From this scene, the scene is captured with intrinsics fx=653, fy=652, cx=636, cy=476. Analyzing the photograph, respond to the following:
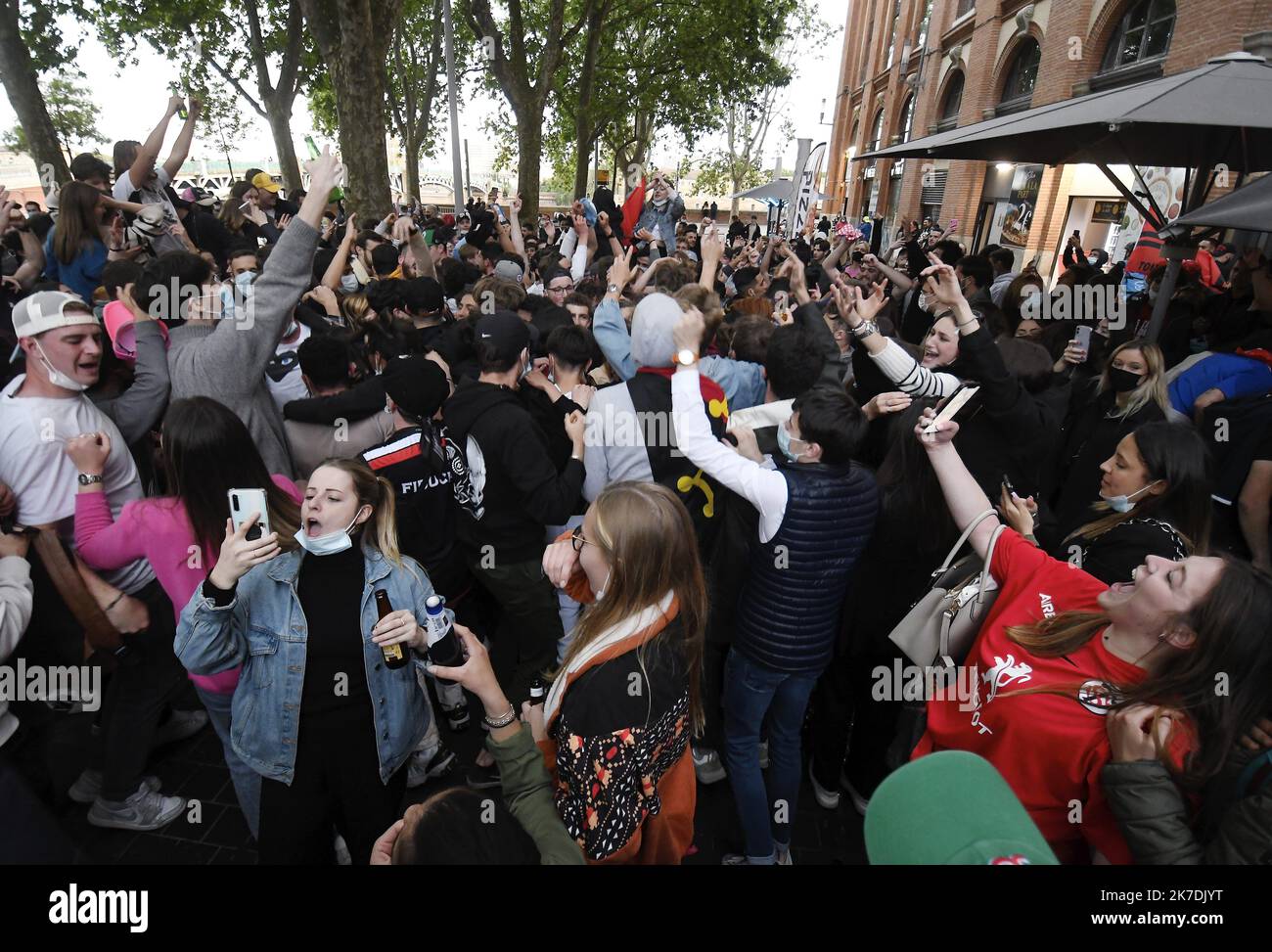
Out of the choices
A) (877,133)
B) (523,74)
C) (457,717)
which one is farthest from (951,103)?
(457,717)

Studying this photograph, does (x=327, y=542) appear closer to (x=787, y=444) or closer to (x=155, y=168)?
(x=787, y=444)

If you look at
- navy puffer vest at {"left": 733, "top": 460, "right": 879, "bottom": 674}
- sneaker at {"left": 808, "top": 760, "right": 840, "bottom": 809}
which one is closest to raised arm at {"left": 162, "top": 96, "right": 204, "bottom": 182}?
navy puffer vest at {"left": 733, "top": 460, "right": 879, "bottom": 674}

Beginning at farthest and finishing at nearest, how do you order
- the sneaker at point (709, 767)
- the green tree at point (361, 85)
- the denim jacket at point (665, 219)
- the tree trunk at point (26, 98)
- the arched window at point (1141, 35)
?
the arched window at point (1141, 35)
the denim jacket at point (665, 219)
the tree trunk at point (26, 98)
the green tree at point (361, 85)
the sneaker at point (709, 767)

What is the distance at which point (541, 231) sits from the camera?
1561 centimetres

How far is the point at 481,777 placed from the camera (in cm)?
329

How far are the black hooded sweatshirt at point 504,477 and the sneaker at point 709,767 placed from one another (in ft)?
Answer: 4.48

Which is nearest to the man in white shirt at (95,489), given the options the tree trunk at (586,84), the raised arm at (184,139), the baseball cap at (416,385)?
the baseball cap at (416,385)

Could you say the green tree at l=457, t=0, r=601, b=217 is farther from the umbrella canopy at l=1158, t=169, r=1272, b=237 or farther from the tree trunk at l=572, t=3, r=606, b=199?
the umbrella canopy at l=1158, t=169, r=1272, b=237

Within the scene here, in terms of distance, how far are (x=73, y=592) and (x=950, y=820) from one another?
2754 mm

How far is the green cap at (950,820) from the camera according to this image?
0.88 metres

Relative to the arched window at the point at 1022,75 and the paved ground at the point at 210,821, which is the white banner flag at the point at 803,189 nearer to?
the paved ground at the point at 210,821

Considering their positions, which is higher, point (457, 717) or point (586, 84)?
point (586, 84)

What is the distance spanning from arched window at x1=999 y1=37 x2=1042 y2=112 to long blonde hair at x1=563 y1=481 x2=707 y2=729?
2062 cm
